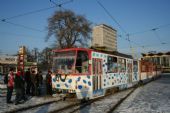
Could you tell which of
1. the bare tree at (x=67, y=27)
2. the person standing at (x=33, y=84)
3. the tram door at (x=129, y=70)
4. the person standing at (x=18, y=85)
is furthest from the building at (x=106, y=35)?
the person standing at (x=18, y=85)

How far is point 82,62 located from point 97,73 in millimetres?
1176

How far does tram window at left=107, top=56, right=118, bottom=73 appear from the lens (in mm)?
15641

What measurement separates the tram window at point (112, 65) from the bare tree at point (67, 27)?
31.8 meters

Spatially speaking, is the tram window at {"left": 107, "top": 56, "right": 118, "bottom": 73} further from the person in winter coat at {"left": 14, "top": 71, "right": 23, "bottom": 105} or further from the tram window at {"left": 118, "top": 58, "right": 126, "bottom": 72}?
the person in winter coat at {"left": 14, "top": 71, "right": 23, "bottom": 105}

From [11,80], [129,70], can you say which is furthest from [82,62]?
[129,70]

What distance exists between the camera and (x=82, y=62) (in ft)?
43.3

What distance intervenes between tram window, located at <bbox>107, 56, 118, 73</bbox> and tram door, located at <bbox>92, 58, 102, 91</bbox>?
4.72 ft

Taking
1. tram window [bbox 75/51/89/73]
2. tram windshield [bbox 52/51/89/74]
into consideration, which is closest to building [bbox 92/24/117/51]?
tram windshield [bbox 52/51/89/74]

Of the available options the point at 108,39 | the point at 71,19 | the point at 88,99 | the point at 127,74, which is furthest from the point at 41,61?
the point at 88,99

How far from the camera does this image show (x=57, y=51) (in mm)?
14094

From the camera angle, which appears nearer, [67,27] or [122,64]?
[122,64]

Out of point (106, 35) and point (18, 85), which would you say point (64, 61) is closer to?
point (18, 85)

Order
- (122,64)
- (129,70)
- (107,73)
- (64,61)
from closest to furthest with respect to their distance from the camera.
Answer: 1. (64,61)
2. (107,73)
3. (122,64)
4. (129,70)

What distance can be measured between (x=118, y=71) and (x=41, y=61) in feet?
250
